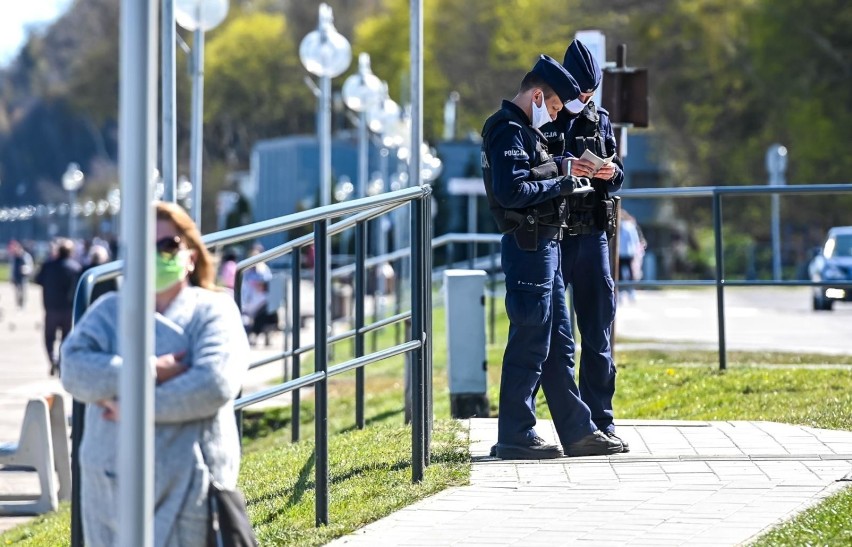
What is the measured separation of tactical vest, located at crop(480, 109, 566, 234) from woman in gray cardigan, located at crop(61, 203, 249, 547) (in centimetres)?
286

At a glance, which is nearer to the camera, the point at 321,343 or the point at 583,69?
the point at 321,343

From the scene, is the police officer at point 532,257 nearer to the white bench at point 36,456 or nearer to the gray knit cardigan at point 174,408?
the gray knit cardigan at point 174,408

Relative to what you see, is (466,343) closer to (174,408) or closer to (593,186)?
(593,186)

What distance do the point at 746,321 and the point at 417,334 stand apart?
16.5m

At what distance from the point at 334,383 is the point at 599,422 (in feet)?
32.0

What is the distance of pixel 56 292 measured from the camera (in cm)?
2294

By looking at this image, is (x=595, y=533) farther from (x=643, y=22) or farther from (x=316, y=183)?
(x=316, y=183)

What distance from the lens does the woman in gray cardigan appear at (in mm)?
4656

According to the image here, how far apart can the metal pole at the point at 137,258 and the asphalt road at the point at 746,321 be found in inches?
422

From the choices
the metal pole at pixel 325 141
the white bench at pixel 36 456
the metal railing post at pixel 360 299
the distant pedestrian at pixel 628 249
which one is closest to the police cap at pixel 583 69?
the metal railing post at pixel 360 299

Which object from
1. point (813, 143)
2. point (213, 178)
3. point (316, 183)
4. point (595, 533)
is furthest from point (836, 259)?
point (213, 178)

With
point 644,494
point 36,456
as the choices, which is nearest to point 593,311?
point 644,494

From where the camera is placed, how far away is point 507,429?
26.0 feet

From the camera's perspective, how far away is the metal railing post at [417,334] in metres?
7.08
